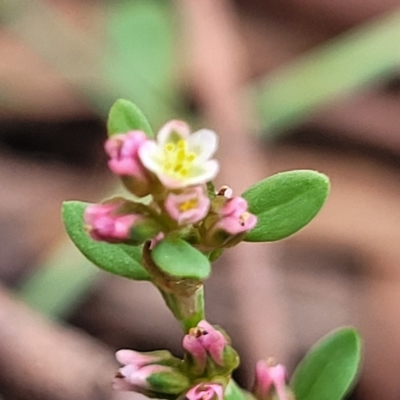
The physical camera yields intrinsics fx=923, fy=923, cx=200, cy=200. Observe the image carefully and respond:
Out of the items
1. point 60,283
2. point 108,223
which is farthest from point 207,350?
point 60,283

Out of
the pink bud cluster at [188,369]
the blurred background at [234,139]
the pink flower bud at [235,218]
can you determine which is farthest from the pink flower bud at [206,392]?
the blurred background at [234,139]

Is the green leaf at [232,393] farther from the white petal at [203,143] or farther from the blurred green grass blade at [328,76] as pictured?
the blurred green grass blade at [328,76]

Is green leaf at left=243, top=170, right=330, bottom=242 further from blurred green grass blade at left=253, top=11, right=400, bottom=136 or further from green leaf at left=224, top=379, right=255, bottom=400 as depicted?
blurred green grass blade at left=253, top=11, right=400, bottom=136

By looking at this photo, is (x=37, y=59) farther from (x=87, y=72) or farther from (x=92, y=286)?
(x=92, y=286)

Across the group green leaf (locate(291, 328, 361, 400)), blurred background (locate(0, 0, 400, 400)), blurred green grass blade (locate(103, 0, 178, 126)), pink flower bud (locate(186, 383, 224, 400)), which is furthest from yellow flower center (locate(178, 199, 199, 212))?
blurred green grass blade (locate(103, 0, 178, 126))

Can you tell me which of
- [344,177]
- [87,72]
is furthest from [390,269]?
[87,72]

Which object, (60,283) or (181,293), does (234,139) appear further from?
(181,293)

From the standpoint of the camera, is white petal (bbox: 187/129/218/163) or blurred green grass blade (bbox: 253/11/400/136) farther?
blurred green grass blade (bbox: 253/11/400/136)
